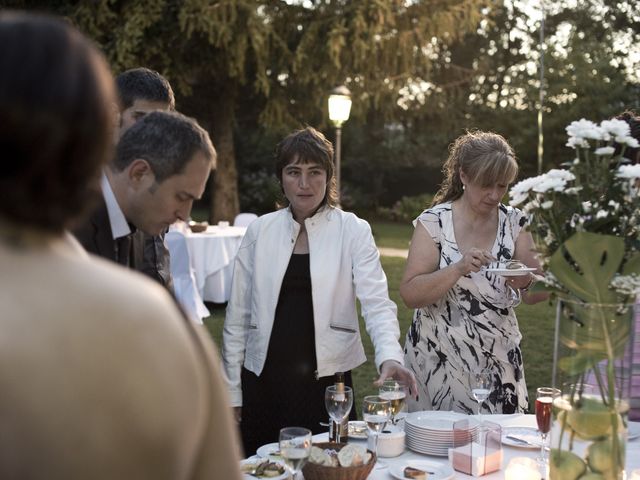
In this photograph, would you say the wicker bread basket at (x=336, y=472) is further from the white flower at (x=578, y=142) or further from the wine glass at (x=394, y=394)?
the white flower at (x=578, y=142)

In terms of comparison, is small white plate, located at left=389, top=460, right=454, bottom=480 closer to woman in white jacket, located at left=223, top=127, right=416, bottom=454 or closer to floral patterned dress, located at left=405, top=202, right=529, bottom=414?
woman in white jacket, located at left=223, top=127, right=416, bottom=454

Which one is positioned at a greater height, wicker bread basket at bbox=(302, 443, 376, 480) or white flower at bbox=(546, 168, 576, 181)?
white flower at bbox=(546, 168, 576, 181)

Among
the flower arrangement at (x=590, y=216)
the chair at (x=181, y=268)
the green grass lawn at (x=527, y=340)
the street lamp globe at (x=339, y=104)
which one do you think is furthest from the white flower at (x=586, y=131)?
the street lamp globe at (x=339, y=104)

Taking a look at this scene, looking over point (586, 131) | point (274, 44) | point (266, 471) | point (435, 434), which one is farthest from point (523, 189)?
point (274, 44)

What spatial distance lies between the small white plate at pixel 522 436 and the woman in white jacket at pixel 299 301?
61 cm

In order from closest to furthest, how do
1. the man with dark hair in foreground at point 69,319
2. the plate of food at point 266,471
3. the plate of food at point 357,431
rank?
the man with dark hair in foreground at point 69,319 < the plate of food at point 266,471 < the plate of food at point 357,431

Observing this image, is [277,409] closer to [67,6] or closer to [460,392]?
[460,392]

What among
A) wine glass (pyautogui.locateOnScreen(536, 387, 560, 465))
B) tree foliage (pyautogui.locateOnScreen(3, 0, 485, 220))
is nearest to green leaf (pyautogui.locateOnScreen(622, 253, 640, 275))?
wine glass (pyautogui.locateOnScreen(536, 387, 560, 465))

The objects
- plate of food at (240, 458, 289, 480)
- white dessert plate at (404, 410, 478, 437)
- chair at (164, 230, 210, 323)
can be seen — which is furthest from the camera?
chair at (164, 230, 210, 323)

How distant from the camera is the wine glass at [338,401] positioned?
1.96 meters

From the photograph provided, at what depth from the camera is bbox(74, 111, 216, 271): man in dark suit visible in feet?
5.22

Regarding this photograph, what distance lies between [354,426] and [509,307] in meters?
0.95

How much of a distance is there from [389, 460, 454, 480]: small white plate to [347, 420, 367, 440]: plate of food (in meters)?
0.23

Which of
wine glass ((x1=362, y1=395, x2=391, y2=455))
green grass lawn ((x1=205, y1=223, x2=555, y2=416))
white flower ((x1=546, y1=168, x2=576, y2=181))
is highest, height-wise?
white flower ((x1=546, y1=168, x2=576, y2=181))
